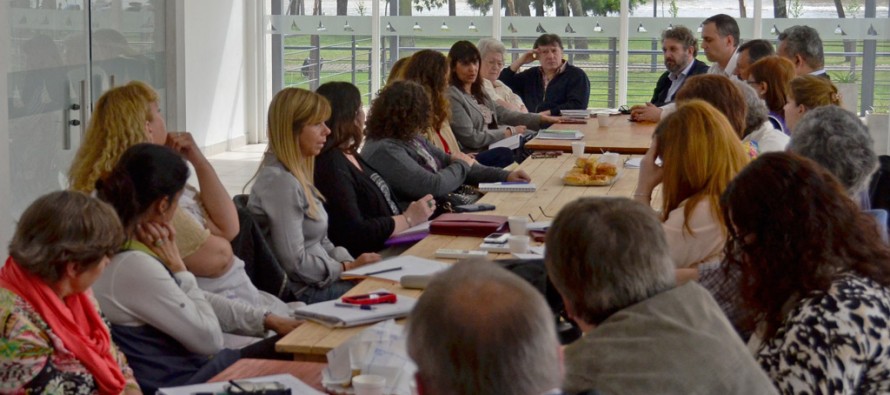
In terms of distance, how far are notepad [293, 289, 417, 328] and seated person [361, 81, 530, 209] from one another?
232cm

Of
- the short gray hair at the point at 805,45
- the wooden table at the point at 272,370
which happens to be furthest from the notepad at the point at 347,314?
the short gray hair at the point at 805,45

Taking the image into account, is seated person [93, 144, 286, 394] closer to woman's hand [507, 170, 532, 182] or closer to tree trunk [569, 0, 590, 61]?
woman's hand [507, 170, 532, 182]

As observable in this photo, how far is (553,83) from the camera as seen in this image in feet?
31.4

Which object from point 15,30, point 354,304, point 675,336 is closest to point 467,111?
point 15,30

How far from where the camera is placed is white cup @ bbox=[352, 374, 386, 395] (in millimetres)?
2697

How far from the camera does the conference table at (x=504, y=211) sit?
10.3 ft

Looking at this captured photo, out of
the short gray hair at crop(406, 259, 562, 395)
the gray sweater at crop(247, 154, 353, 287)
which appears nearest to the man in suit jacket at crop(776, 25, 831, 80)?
the gray sweater at crop(247, 154, 353, 287)

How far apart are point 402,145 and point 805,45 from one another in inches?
121

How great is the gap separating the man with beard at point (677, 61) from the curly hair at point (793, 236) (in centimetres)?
619

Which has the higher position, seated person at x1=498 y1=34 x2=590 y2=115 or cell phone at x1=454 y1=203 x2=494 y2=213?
seated person at x1=498 y1=34 x2=590 y2=115

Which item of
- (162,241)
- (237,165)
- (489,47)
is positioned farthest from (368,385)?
(237,165)

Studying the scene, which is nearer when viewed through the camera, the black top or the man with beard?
the black top

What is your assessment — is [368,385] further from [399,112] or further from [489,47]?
[489,47]

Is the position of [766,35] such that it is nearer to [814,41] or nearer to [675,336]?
[814,41]
